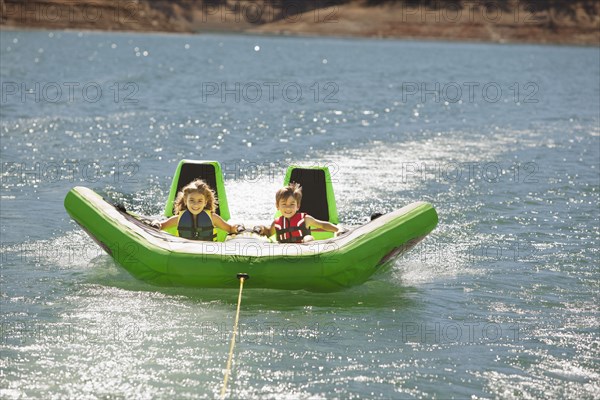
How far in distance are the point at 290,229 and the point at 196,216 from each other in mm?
831

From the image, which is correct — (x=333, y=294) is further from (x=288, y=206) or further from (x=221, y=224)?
(x=221, y=224)

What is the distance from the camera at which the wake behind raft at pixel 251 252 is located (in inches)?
321

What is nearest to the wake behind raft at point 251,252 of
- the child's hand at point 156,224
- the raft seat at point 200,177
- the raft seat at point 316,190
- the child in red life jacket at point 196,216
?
the child's hand at point 156,224

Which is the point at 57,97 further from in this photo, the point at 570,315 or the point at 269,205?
the point at 570,315

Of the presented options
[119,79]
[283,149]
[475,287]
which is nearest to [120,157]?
[283,149]

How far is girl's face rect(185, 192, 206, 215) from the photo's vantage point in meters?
8.79

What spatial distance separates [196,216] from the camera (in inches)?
350

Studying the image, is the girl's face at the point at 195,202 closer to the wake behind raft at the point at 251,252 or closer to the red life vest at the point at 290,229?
the wake behind raft at the point at 251,252

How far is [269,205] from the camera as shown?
12141mm

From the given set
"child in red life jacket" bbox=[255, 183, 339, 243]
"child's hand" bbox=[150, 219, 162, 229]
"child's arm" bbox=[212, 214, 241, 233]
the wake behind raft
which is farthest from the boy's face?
"child's hand" bbox=[150, 219, 162, 229]

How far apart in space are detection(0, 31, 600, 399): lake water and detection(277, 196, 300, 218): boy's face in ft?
2.30

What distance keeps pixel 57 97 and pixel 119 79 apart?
8.04 m

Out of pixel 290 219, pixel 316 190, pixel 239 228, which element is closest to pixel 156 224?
pixel 239 228

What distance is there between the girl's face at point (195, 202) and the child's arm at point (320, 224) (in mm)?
911
